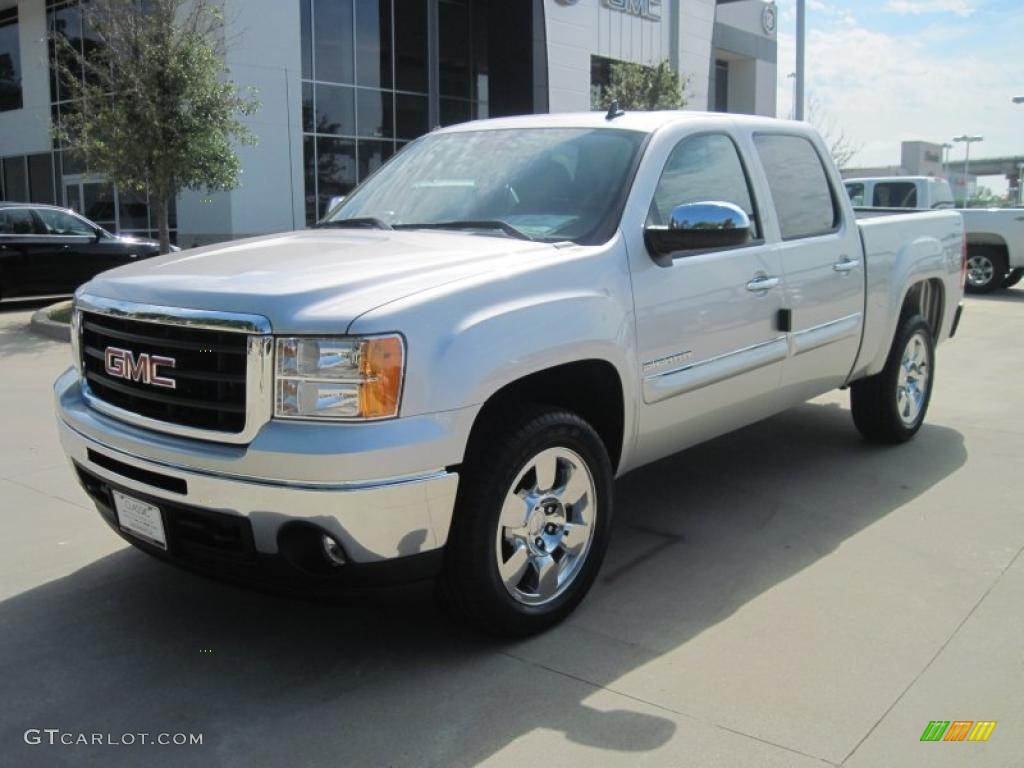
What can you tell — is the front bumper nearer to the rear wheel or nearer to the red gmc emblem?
the red gmc emblem

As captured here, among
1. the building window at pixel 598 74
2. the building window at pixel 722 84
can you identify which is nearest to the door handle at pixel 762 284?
the building window at pixel 598 74

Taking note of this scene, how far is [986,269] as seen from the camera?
653 inches

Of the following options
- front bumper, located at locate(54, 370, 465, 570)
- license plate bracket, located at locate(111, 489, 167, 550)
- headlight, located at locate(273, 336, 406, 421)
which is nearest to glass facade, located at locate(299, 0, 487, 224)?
license plate bracket, located at locate(111, 489, 167, 550)

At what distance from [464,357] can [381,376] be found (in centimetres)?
29

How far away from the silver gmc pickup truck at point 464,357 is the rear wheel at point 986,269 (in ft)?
43.0

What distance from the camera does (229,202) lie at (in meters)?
20.6

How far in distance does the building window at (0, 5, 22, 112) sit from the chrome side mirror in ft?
90.6

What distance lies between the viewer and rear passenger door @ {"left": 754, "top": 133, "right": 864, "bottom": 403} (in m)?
4.78

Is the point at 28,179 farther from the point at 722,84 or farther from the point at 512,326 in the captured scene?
the point at 512,326

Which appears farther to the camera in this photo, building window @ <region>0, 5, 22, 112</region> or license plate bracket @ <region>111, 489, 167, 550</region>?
building window @ <region>0, 5, 22, 112</region>

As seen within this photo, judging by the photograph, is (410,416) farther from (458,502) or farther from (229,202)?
(229,202)

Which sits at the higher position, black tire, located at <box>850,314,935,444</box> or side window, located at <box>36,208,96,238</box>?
side window, located at <box>36,208,96,238</box>

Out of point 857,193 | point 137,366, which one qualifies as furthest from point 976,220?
point 137,366

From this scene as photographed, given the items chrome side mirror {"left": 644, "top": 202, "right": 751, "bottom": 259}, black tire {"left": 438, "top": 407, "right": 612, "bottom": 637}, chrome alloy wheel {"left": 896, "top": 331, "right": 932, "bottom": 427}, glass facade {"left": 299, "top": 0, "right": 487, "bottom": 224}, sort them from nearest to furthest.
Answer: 1. black tire {"left": 438, "top": 407, "right": 612, "bottom": 637}
2. chrome side mirror {"left": 644, "top": 202, "right": 751, "bottom": 259}
3. chrome alloy wheel {"left": 896, "top": 331, "right": 932, "bottom": 427}
4. glass facade {"left": 299, "top": 0, "right": 487, "bottom": 224}
